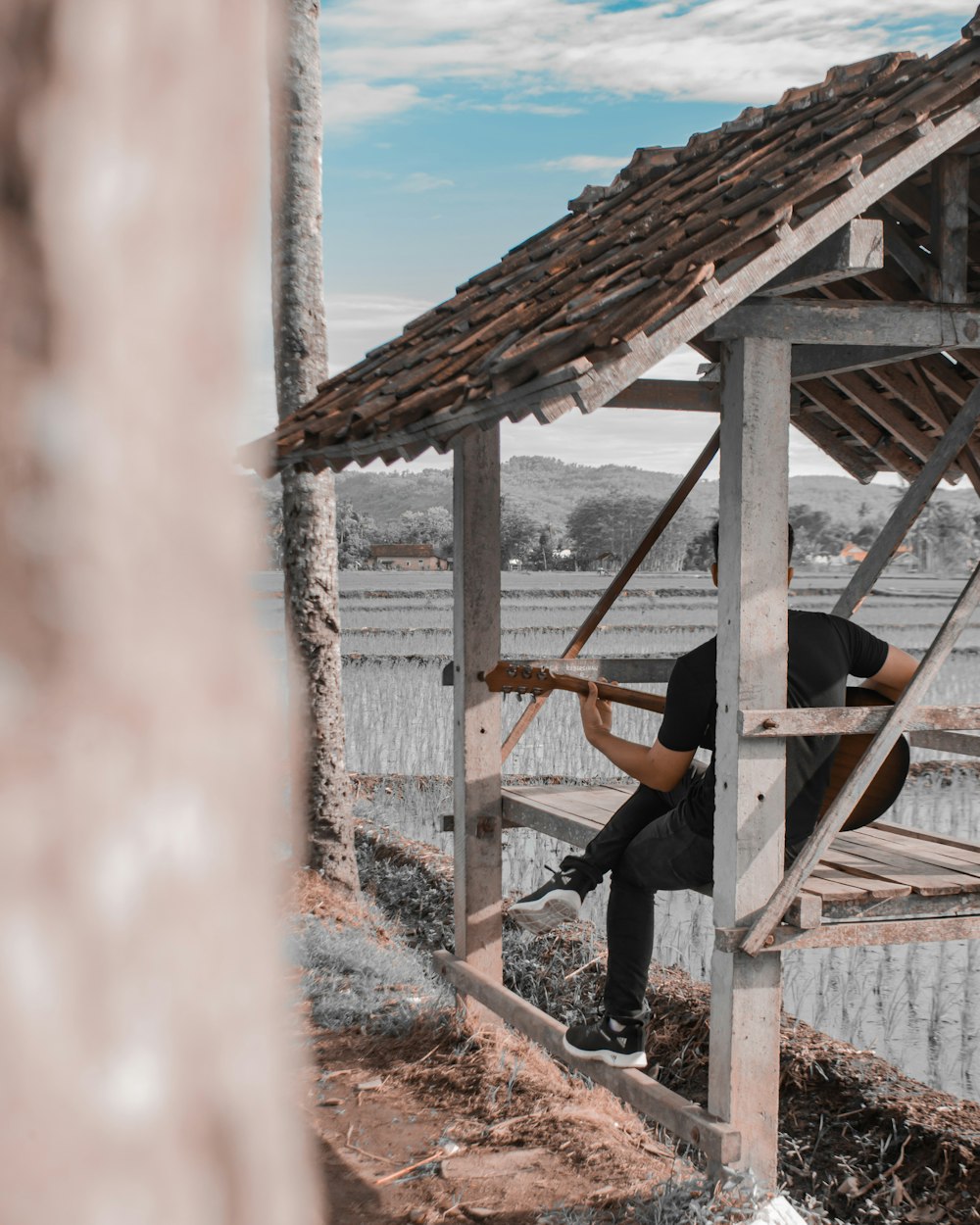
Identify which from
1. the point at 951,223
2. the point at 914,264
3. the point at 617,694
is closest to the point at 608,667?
the point at 617,694

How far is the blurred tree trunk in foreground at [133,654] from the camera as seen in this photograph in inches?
13.5

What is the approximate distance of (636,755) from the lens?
13.2 feet

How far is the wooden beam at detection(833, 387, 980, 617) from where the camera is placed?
12.2 feet

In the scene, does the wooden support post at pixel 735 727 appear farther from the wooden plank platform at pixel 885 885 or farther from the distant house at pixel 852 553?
the distant house at pixel 852 553

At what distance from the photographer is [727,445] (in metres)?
3.65

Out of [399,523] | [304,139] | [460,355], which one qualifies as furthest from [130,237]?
[399,523]

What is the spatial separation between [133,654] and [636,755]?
372cm

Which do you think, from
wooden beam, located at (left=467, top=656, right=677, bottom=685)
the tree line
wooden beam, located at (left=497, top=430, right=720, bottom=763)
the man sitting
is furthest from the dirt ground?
the tree line

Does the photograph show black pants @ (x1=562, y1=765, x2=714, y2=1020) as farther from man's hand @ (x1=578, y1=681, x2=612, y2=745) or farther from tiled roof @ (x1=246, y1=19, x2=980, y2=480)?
tiled roof @ (x1=246, y1=19, x2=980, y2=480)

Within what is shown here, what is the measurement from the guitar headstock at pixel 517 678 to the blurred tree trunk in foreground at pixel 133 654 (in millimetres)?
4091

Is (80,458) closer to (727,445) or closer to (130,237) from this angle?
(130,237)

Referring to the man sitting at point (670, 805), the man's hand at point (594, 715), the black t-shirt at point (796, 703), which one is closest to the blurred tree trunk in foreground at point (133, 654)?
the man sitting at point (670, 805)

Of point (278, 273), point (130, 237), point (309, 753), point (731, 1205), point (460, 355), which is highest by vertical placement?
point (278, 273)

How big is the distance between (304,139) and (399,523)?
269 ft
